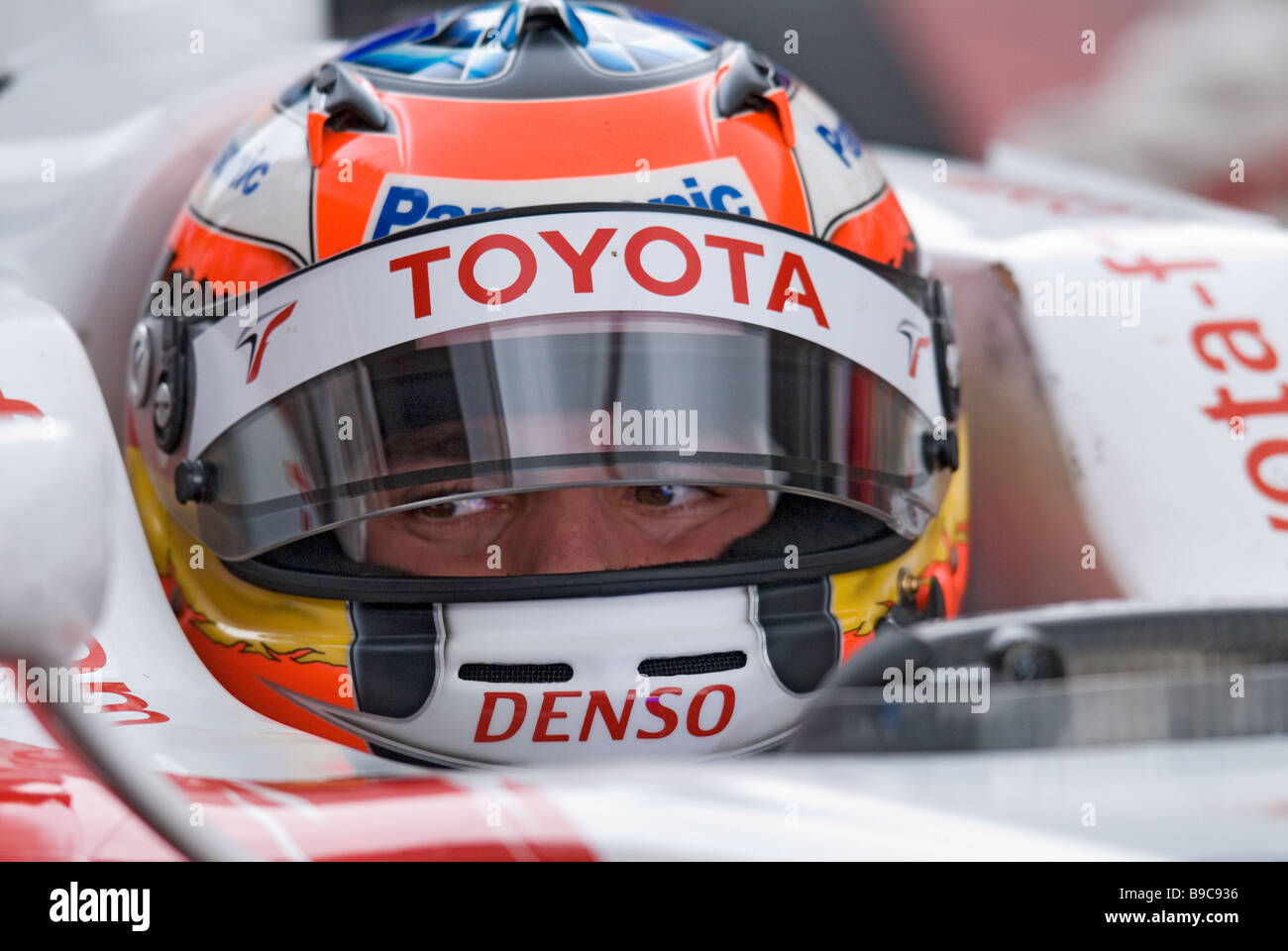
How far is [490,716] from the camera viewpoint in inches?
42.1

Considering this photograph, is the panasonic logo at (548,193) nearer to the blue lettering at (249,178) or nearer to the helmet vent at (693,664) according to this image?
the blue lettering at (249,178)

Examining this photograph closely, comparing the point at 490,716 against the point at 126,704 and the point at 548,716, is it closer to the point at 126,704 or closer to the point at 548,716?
the point at 548,716

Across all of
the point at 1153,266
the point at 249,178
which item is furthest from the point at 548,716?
the point at 1153,266

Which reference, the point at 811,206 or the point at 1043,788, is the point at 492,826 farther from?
the point at 811,206

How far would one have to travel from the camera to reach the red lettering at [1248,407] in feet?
4.63

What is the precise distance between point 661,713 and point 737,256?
356 millimetres

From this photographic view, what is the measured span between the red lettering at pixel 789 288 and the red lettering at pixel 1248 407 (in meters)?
0.53

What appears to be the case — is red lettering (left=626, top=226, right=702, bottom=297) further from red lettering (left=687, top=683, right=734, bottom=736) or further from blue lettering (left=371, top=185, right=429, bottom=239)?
red lettering (left=687, top=683, right=734, bottom=736)

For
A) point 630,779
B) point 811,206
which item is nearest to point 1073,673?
point 630,779

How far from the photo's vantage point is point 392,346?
3.46ft

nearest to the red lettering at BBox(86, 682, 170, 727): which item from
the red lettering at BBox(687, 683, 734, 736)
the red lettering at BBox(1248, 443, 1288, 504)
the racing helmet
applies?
the racing helmet

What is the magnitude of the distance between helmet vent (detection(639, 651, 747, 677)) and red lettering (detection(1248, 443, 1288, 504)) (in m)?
0.61
